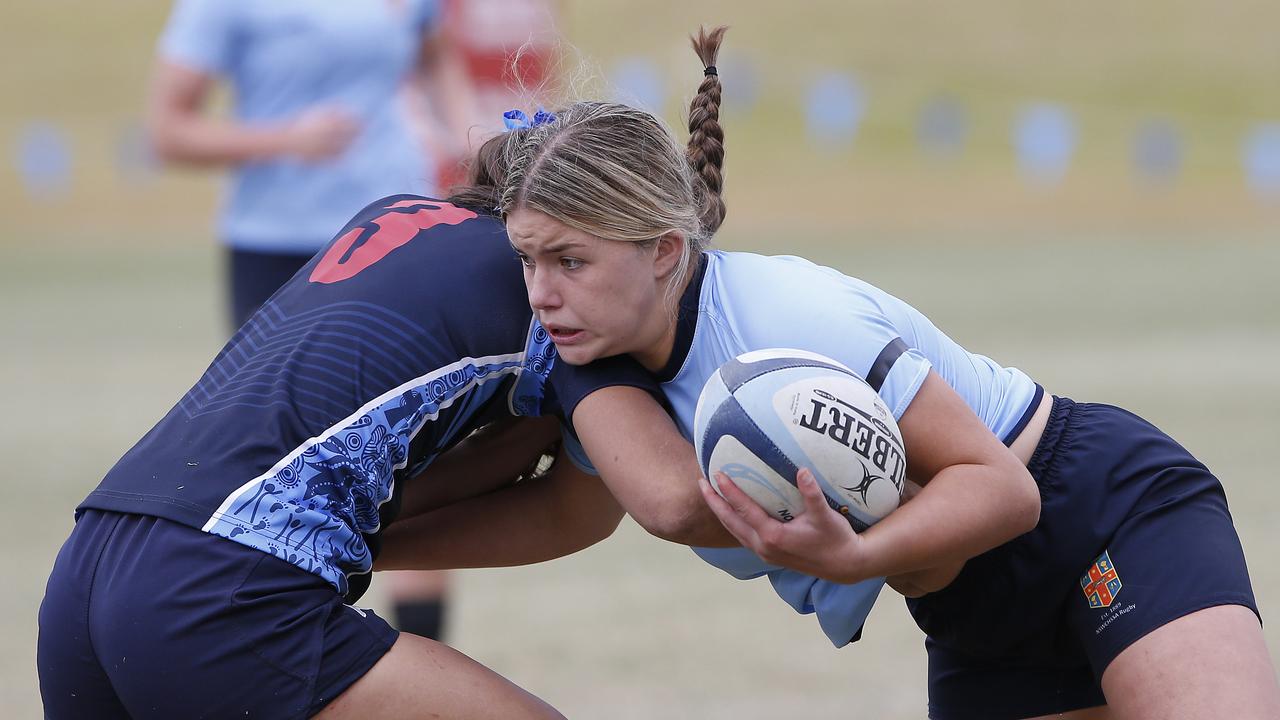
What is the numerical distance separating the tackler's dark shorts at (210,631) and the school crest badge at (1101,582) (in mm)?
1439

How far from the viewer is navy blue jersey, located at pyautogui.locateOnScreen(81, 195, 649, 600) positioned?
8.80ft

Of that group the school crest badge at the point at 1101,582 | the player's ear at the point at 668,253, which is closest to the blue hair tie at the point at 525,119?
the player's ear at the point at 668,253

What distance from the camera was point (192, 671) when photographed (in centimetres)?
263

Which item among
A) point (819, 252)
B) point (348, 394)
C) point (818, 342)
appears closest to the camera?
point (348, 394)

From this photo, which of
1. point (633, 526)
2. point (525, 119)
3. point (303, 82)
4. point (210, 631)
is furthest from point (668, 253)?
point (633, 526)

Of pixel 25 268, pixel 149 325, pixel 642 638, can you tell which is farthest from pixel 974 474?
pixel 25 268

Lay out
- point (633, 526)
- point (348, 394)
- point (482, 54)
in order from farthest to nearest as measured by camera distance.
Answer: point (633, 526), point (482, 54), point (348, 394)

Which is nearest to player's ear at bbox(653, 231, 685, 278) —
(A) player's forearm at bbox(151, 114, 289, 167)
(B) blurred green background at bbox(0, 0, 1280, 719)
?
(B) blurred green background at bbox(0, 0, 1280, 719)

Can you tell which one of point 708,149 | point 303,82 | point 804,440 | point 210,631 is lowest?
point 210,631

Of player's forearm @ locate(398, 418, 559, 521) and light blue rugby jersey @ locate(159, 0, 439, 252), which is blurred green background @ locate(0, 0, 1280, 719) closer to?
player's forearm @ locate(398, 418, 559, 521)

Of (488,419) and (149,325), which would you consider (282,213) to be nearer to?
(488,419)

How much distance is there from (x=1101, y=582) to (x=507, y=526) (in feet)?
4.31

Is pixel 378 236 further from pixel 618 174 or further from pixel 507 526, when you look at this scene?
A: pixel 507 526

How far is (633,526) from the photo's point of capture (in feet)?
25.0
